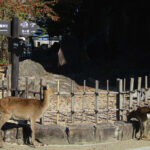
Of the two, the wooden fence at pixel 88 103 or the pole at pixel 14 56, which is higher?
the pole at pixel 14 56

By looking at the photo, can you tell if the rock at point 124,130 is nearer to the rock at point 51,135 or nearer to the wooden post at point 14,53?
the rock at point 51,135

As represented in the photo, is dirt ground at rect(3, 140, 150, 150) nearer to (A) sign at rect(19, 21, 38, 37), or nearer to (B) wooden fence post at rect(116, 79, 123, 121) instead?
(B) wooden fence post at rect(116, 79, 123, 121)

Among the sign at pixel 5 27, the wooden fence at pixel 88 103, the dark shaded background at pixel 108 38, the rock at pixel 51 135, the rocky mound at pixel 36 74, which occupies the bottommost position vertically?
the rock at pixel 51 135

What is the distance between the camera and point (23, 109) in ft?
17.6

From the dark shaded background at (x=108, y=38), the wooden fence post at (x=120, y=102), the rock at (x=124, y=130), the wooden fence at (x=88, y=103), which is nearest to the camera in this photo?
the rock at (x=124, y=130)

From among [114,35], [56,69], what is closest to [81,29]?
[114,35]

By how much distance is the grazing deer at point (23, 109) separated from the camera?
5328 mm

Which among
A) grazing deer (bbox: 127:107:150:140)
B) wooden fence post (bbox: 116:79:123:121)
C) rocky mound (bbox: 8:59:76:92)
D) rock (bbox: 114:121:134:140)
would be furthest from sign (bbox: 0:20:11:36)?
rocky mound (bbox: 8:59:76:92)

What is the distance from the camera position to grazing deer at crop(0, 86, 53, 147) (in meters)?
5.33

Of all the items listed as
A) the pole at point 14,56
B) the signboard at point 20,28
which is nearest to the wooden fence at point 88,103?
the pole at point 14,56

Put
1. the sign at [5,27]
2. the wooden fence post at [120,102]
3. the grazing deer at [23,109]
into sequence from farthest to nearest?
the wooden fence post at [120,102]
the sign at [5,27]
the grazing deer at [23,109]

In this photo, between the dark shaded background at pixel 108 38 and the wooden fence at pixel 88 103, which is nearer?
the wooden fence at pixel 88 103

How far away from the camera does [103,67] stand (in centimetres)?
1939

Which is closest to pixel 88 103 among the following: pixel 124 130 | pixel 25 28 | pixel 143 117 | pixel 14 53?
pixel 124 130
